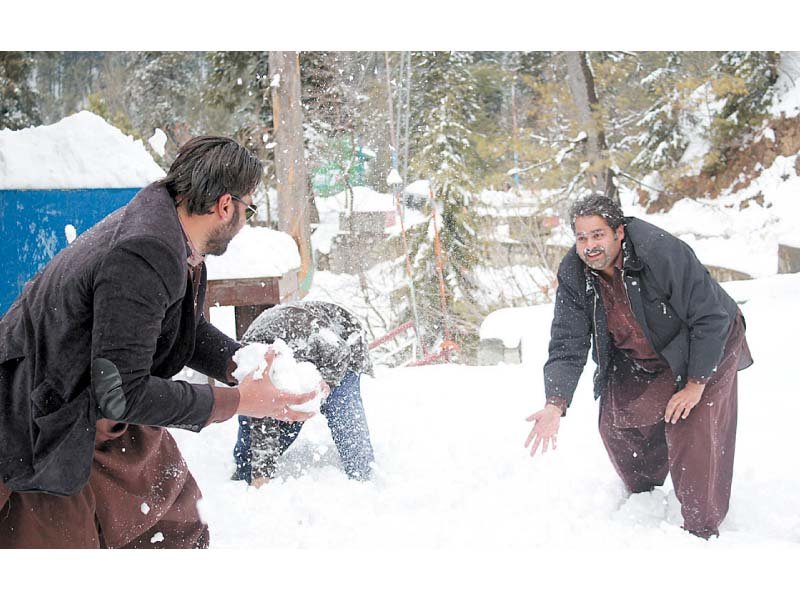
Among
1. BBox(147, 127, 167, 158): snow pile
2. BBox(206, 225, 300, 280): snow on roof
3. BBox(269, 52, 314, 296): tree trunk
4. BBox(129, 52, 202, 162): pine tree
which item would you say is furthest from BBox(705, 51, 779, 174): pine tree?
BBox(147, 127, 167, 158): snow pile

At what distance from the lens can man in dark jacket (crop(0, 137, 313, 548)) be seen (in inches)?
42.0

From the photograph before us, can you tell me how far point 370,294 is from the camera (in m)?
4.18

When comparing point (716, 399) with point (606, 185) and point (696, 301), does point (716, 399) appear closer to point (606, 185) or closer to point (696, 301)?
point (696, 301)

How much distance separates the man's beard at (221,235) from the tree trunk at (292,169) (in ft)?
8.43

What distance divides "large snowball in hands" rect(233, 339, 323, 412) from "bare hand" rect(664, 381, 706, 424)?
93 cm

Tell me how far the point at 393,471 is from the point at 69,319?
1546 mm

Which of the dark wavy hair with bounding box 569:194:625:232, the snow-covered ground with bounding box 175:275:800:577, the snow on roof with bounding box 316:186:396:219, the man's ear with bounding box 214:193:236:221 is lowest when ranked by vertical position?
the snow-covered ground with bounding box 175:275:800:577

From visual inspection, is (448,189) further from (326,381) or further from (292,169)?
(326,381)

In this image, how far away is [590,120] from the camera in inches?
198

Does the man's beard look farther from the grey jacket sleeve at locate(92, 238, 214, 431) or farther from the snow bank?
the snow bank

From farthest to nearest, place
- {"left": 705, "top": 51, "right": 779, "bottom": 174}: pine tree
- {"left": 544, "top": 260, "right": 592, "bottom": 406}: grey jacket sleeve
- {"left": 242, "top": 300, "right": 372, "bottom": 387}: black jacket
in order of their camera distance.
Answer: {"left": 705, "top": 51, "right": 779, "bottom": 174}: pine tree
{"left": 242, "top": 300, "right": 372, "bottom": 387}: black jacket
{"left": 544, "top": 260, "right": 592, "bottom": 406}: grey jacket sleeve

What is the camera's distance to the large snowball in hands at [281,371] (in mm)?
1388

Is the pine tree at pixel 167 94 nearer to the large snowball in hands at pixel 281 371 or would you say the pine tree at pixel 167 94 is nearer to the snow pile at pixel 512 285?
the snow pile at pixel 512 285

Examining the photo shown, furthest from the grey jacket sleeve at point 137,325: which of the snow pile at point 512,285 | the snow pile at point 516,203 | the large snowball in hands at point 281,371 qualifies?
the snow pile at point 516,203
